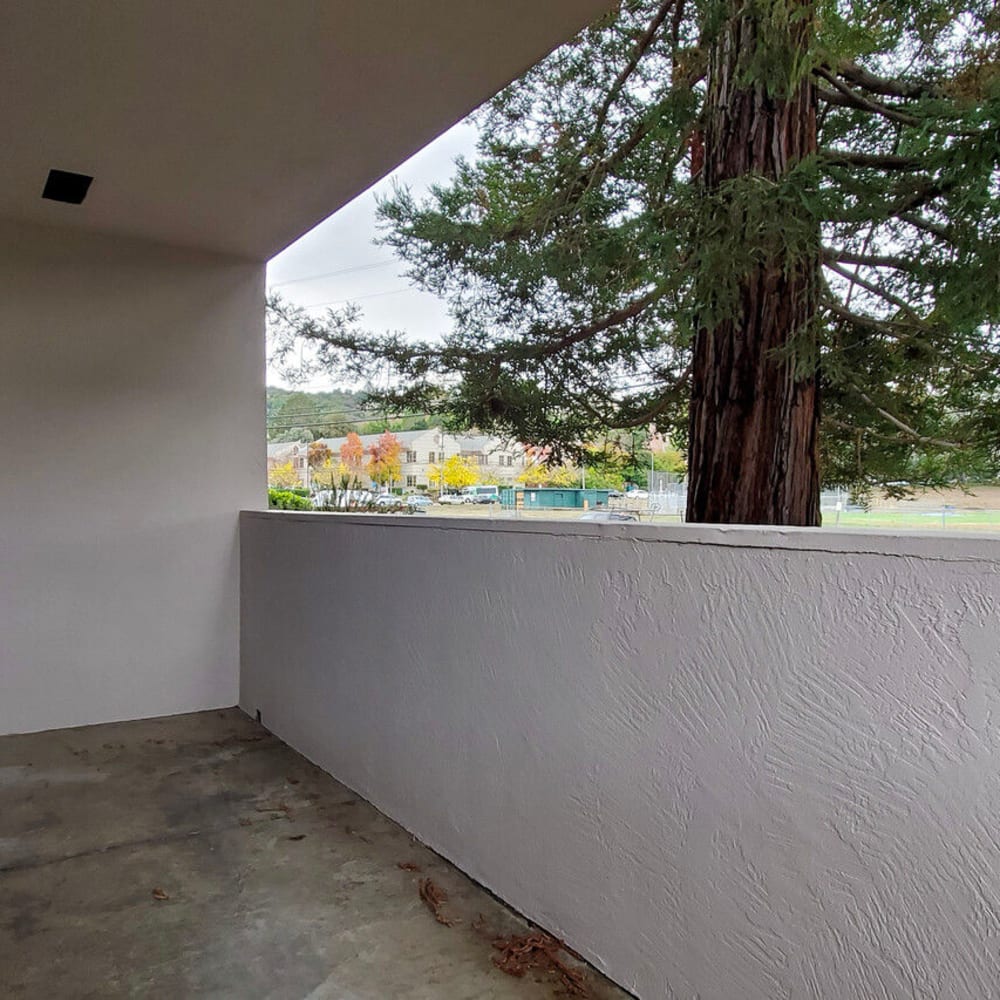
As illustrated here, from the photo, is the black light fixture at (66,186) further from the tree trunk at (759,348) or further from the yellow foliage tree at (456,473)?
the yellow foliage tree at (456,473)

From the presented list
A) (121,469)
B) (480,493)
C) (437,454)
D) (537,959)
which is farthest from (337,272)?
(537,959)

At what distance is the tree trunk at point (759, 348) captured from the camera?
3.09 metres

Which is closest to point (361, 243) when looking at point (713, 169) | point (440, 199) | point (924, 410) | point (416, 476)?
point (440, 199)

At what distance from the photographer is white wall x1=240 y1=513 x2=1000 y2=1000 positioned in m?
1.20

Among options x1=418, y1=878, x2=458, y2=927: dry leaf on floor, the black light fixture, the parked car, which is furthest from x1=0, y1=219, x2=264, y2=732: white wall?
x1=418, y1=878, x2=458, y2=927: dry leaf on floor

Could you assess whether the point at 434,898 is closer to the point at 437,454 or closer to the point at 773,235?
the point at 773,235

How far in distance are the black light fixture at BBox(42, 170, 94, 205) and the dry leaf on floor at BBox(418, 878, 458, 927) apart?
3.10m

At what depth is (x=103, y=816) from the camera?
9.52 ft

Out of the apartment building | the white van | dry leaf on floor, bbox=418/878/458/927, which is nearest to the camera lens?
dry leaf on floor, bbox=418/878/458/927

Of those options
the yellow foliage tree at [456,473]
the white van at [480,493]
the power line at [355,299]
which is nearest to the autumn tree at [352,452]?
the yellow foliage tree at [456,473]

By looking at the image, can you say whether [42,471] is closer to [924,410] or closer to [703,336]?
[703,336]

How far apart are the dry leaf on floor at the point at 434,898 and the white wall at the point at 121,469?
253 centimetres

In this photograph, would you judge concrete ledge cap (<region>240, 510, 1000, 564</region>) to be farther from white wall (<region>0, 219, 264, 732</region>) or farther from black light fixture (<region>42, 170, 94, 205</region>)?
white wall (<region>0, 219, 264, 732</region>)

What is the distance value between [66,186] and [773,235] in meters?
2.98
